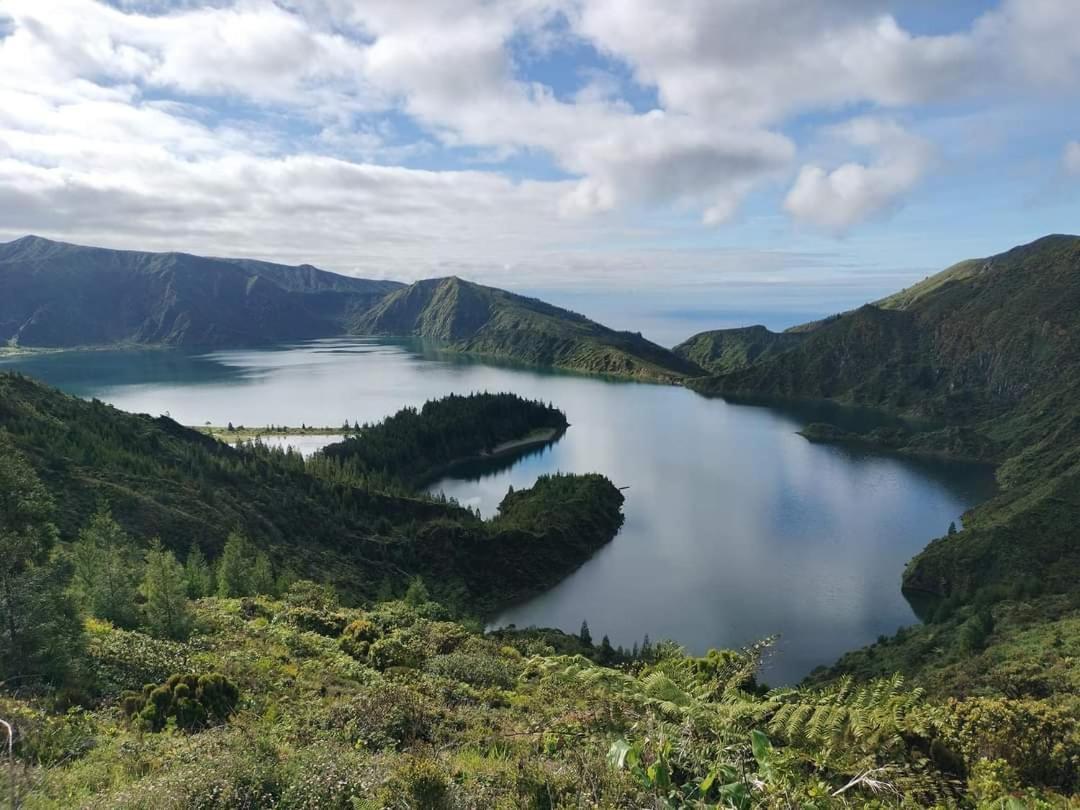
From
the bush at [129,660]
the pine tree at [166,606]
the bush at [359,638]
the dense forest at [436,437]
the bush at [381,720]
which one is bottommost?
the dense forest at [436,437]

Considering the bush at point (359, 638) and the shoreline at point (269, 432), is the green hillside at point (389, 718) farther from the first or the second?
the shoreline at point (269, 432)

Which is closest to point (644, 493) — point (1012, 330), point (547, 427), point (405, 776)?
point (547, 427)

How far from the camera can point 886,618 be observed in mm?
61906

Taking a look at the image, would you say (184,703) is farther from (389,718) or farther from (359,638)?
(359,638)

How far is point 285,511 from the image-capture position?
226 feet

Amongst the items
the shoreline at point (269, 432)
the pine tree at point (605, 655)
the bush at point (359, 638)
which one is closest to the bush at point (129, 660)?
the bush at point (359, 638)

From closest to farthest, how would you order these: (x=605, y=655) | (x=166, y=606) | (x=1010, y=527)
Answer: (x=166, y=606)
(x=605, y=655)
(x=1010, y=527)

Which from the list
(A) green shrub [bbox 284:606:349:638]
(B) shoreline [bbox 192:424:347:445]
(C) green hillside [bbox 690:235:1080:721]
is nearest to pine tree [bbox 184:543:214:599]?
(A) green shrub [bbox 284:606:349:638]

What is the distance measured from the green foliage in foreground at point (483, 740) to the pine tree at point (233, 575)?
48.8 ft

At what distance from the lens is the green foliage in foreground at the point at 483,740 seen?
30.6ft

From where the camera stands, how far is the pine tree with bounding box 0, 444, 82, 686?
16078 mm

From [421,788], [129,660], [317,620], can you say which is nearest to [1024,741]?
[421,788]

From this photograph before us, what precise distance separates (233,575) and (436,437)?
9798 cm

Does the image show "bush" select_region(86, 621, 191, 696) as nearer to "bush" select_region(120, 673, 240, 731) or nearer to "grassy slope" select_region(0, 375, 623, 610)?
"bush" select_region(120, 673, 240, 731)
